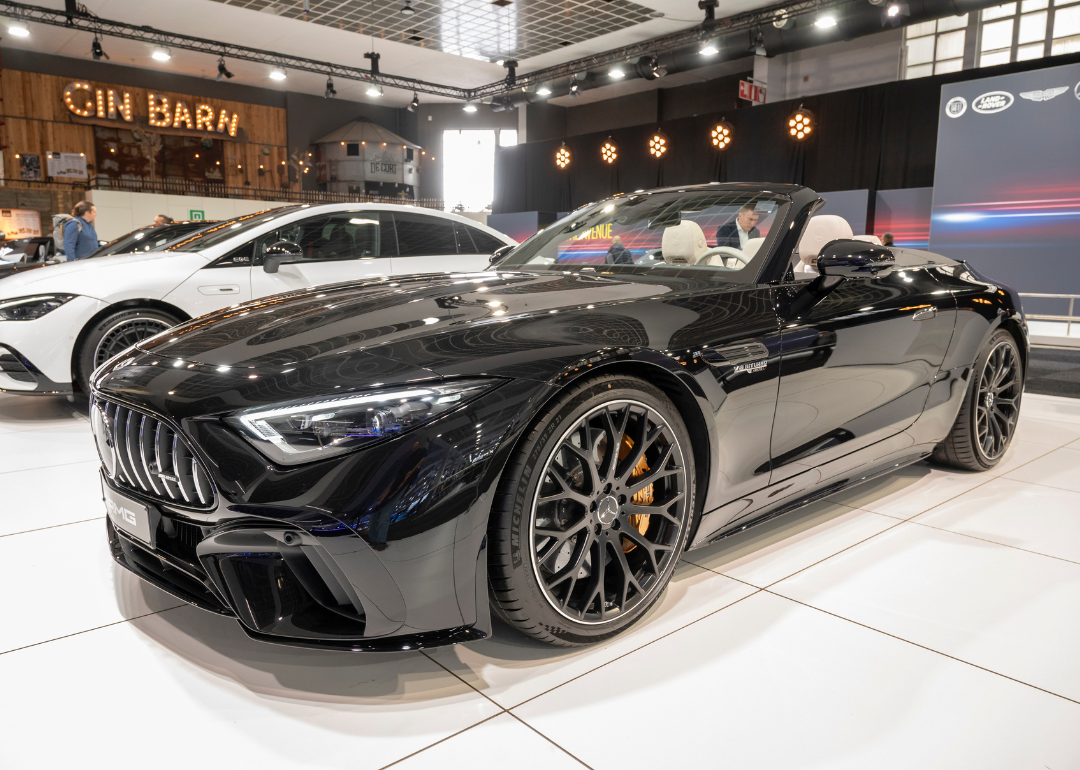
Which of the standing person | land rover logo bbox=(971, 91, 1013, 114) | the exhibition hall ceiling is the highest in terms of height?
the exhibition hall ceiling

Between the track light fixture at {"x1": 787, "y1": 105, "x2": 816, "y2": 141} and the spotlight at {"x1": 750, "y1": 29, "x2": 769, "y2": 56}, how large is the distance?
1.42m

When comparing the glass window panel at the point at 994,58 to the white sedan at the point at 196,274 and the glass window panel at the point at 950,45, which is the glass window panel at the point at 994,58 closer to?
the glass window panel at the point at 950,45

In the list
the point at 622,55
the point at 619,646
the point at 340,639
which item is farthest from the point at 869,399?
the point at 622,55

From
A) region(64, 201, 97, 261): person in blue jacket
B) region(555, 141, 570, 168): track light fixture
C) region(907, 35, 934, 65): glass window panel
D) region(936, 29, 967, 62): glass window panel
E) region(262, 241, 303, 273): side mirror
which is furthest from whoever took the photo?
region(555, 141, 570, 168): track light fixture

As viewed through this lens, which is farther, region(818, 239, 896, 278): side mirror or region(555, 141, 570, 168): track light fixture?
region(555, 141, 570, 168): track light fixture

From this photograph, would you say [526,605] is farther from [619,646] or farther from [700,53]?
[700,53]

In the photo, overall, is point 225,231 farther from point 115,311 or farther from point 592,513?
point 592,513

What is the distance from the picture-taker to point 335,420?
1.43m

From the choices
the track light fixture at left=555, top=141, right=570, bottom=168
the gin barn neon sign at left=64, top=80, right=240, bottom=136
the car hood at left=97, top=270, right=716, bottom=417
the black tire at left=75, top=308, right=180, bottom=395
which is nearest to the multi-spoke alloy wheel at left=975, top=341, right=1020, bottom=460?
the car hood at left=97, top=270, right=716, bottom=417

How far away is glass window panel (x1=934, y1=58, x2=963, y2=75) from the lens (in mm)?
12969

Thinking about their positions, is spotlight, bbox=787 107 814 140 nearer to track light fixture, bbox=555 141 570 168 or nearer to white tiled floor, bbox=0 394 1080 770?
track light fixture, bbox=555 141 570 168

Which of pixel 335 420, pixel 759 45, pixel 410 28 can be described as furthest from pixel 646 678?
pixel 410 28

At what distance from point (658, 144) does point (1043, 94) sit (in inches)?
298

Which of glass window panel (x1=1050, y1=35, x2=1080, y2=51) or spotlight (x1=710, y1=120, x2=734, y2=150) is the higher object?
glass window panel (x1=1050, y1=35, x2=1080, y2=51)
